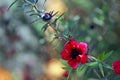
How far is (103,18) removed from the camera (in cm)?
163

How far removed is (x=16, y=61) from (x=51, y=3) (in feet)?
1.99

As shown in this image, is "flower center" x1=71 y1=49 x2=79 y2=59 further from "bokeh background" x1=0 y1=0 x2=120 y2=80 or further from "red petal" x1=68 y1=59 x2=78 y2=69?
"bokeh background" x1=0 y1=0 x2=120 y2=80

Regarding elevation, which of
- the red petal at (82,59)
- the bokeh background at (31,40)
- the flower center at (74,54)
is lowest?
the red petal at (82,59)

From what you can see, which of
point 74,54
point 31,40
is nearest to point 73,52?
point 74,54

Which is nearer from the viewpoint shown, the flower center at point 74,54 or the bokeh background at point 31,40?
the flower center at point 74,54

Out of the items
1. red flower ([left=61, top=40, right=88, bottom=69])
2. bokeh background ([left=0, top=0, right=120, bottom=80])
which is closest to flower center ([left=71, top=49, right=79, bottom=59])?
red flower ([left=61, top=40, right=88, bottom=69])

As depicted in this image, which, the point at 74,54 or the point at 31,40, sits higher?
the point at 31,40

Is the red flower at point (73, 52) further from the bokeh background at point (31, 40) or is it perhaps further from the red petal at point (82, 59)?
the bokeh background at point (31, 40)

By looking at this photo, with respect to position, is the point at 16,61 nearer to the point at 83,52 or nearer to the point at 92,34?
the point at 92,34

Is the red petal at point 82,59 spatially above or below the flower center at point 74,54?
below

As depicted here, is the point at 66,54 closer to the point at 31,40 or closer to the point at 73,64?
the point at 73,64

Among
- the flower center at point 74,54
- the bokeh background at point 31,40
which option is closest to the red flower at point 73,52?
the flower center at point 74,54

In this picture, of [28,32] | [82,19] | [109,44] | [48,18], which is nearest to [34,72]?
[28,32]

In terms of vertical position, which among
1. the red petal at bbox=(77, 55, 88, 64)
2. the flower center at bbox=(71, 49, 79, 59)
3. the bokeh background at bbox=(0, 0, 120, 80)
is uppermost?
the bokeh background at bbox=(0, 0, 120, 80)
